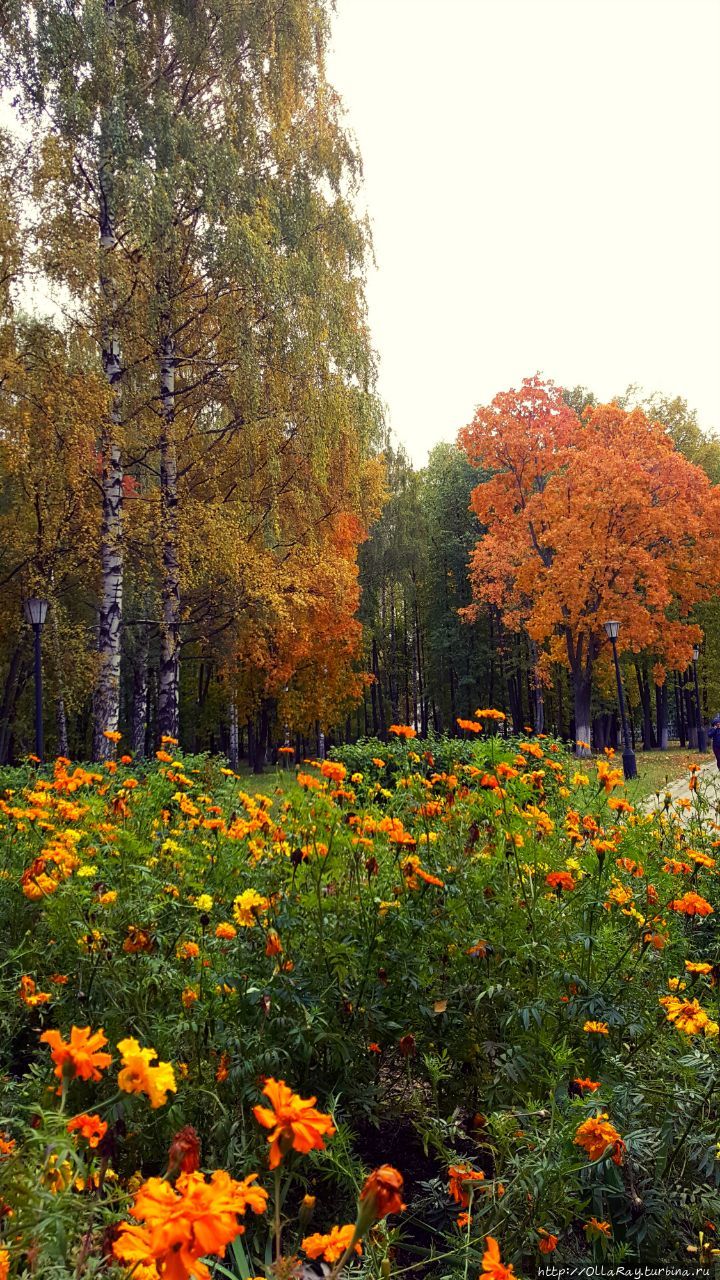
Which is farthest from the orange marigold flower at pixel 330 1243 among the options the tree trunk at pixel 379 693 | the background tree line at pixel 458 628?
the tree trunk at pixel 379 693

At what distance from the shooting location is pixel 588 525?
18.5m

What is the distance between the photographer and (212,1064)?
215 centimetres

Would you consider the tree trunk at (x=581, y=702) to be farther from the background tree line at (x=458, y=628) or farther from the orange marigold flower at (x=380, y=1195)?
Result: the orange marigold flower at (x=380, y=1195)

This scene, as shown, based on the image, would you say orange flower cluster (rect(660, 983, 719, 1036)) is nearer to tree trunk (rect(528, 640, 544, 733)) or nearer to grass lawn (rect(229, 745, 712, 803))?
grass lawn (rect(229, 745, 712, 803))

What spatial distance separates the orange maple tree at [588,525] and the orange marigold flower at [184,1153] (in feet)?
60.2

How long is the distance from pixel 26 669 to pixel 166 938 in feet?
63.4

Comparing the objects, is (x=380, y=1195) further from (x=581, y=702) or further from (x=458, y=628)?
(x=458, y=628)

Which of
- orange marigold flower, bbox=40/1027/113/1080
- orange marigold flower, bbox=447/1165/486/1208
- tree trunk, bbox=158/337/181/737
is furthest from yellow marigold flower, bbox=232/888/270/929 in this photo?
tree trunk, bbox=158/337/181/737

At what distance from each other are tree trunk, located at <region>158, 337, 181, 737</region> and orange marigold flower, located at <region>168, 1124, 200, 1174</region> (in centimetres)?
1013

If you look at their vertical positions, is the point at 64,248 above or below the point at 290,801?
above

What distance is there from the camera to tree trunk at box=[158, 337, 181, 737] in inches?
428

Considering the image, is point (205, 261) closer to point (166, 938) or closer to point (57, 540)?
point (57, 540)

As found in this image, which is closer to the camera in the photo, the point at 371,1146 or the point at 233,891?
the point at 371,1146

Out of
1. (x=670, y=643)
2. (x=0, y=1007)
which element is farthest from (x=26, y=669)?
(x=0, y=1007)
